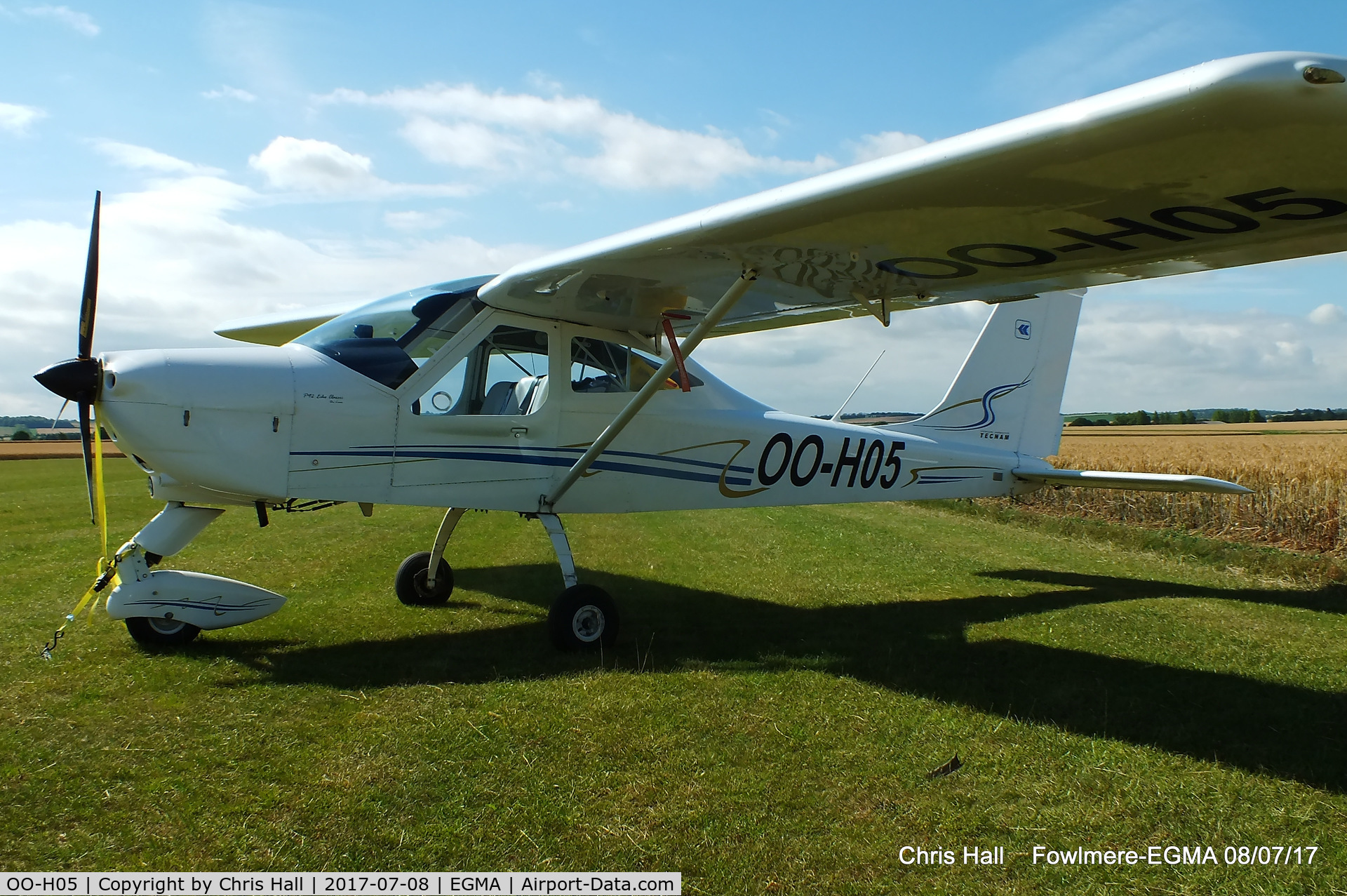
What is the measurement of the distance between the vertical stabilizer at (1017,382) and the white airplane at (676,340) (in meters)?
0.96

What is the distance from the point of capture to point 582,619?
5492mm

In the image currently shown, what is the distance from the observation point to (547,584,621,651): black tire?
17.8 feet

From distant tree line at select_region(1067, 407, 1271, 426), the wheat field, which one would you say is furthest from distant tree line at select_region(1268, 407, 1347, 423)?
the wheat field

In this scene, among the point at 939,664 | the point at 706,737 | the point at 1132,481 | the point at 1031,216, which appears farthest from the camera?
the point at 1132,481

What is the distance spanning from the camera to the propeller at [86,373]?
4.48m

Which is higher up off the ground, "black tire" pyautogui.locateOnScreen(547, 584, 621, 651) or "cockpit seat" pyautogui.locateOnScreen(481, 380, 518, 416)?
"cockpit seat" pyautogui.locateOnScreen(481, 380, 518, 416)

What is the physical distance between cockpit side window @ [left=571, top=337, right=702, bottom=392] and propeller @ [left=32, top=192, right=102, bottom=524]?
303cm

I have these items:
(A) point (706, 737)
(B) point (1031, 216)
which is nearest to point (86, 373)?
(A) point (706, 737)

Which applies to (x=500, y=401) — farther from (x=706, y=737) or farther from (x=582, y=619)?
(x=706, y=737)

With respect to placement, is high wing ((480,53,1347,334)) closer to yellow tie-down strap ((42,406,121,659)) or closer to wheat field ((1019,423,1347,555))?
yellow tie-down strap ((42,406,121,659))

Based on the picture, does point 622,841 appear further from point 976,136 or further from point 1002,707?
point 976,136

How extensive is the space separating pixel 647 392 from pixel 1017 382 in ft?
16.7

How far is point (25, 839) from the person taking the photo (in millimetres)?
2732

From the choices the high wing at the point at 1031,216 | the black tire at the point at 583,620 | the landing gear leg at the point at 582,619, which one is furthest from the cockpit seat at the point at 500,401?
the black tire at the point at 583,620
